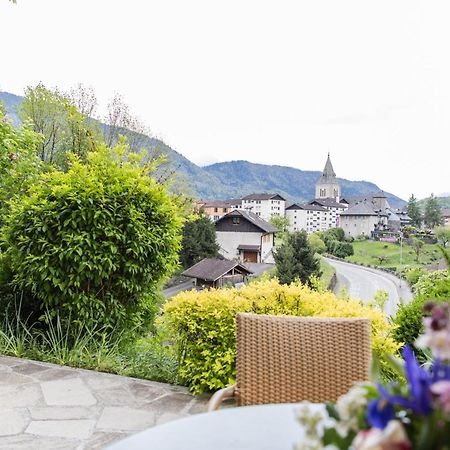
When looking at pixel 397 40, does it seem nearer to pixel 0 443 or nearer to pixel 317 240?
pixel 0 443

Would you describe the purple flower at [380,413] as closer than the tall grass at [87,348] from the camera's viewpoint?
Yes

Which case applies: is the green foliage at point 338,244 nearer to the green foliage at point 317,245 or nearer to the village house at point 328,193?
the green foliage at point 317,245

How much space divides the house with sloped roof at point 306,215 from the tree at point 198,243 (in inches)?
371

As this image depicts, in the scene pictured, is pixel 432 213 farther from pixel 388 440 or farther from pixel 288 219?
pixel 288 219

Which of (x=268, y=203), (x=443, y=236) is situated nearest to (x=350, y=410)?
(x=443, y=236)

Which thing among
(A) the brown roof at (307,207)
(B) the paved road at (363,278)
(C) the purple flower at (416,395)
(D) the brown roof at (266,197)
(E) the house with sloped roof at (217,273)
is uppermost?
(D) the brown roof at (266,197)

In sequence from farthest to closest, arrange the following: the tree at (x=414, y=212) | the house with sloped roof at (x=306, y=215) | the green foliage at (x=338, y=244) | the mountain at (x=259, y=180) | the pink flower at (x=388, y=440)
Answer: the mountain at (x=259, y=180)
the house with sloped roof at (x=306, y=215)
the green foliage at (x=338, y=244)
the tree at (x=414, y=212)
the pink flower at (x=388, y=440)

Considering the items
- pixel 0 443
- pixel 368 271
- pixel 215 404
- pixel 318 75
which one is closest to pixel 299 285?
pixel 215 404

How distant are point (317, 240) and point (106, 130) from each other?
9.03 metres

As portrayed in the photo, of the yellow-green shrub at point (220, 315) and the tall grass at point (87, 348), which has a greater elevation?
the yellow-green shrub at point (220, 315)

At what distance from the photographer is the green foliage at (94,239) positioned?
3260mm

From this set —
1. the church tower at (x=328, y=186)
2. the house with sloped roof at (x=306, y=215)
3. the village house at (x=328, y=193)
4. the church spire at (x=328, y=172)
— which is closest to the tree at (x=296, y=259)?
the house with sloped roof at (x=306, y=215)

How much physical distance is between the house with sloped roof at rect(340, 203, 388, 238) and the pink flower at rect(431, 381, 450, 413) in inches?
636

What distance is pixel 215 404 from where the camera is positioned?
4.44 feet
